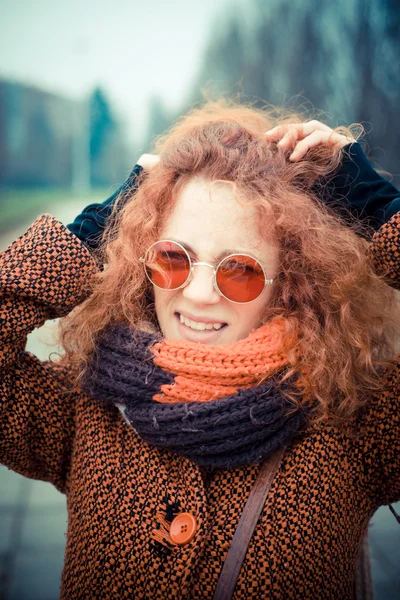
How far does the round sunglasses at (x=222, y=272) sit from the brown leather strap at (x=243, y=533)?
1.56 feet

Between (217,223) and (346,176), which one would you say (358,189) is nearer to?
(346,176)

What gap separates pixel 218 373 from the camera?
1.17 m

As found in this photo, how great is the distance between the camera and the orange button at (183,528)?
1144 mm

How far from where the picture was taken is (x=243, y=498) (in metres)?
1.22

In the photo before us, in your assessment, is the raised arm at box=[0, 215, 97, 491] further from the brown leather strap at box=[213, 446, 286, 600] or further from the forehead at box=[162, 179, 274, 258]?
the brown leather strap at box=[213, 446, 286, 600]

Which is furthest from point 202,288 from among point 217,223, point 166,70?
point 166,70

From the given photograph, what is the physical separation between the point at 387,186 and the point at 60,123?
279cm

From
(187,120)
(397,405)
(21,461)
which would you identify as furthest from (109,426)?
(187,120)

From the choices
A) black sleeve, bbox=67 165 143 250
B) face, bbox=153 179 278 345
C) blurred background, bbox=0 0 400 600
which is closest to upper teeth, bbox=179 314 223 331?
face, bbox=153 179 278 345

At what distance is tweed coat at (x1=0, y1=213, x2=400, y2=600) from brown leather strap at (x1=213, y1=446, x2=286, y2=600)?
1.0 inches

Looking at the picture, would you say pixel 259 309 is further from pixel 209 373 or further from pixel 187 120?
pixel 187 120

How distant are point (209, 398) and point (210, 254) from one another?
0.39 m

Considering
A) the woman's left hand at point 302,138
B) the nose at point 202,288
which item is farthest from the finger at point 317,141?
the nose at point 202,288

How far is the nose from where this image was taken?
1.23 metres
